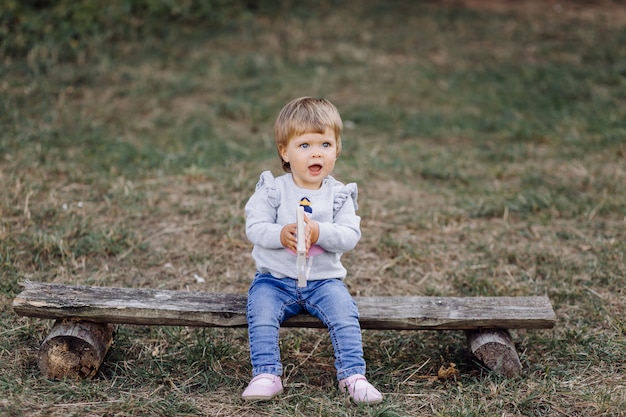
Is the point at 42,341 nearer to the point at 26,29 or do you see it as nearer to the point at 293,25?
the point at 26,29

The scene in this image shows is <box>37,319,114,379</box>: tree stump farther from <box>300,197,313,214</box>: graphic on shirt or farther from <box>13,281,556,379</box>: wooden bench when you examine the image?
<box>300,197,313,214</box>: graphic on shirt

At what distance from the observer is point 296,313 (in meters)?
3.28

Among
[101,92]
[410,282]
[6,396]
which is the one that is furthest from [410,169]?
[6,396]

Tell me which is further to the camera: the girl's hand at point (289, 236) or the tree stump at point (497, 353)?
the tree stump at point (497, 353)

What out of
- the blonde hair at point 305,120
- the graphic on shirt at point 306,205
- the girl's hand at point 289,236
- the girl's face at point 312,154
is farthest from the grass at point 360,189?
the blonde hair at point 305,120

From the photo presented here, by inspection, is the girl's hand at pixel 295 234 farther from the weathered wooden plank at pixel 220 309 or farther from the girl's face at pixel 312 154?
the weathered wooden plank at pixel 220 309

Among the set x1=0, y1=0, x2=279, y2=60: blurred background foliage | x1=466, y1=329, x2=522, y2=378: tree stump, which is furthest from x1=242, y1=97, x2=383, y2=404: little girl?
x1=0, y1=0, x2=279, y2=60: blurred background foliage

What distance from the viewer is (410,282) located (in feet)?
14.1

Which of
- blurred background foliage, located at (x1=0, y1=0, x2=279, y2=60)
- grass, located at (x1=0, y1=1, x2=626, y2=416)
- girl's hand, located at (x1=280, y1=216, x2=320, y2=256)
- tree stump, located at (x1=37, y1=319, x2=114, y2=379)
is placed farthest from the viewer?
blurred background foliage, located at (x1=0, y1=0, x2=279, y2=60)

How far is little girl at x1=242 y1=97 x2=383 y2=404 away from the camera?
3096 millimetres

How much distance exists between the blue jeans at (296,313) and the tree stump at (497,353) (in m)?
0.57

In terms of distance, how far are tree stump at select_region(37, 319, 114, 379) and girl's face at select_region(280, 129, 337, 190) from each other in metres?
1.14

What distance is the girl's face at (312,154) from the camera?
10.5 ft

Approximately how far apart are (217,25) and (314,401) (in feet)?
22.1
